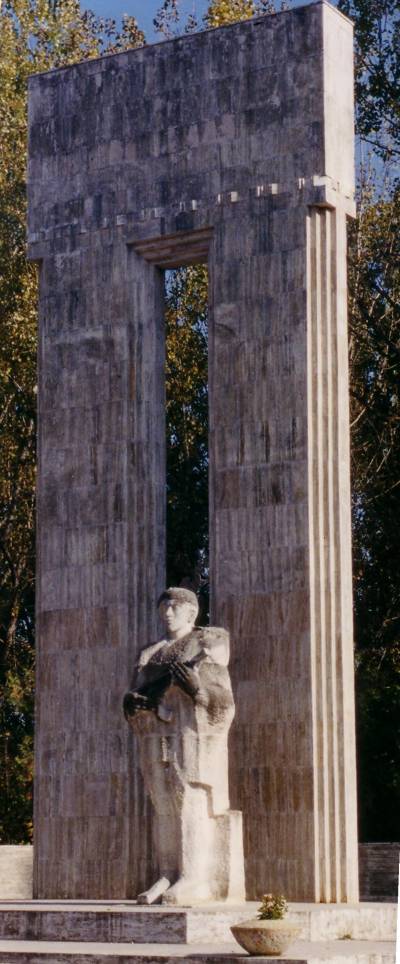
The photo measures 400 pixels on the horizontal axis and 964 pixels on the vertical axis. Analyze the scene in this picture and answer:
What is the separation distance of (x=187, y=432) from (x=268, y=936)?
16.1m

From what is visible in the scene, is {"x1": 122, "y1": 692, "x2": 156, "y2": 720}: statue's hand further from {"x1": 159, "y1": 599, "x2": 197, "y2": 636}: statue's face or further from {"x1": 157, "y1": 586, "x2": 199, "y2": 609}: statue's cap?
{"x1": 157, "y1": 586, "x2": 199, "y2": 609}: statue's cap

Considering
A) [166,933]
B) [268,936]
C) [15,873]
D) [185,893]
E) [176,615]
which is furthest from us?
[15,873]

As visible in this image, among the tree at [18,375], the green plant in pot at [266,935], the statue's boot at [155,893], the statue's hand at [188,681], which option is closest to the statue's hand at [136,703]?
the statue's hand at [188,681]

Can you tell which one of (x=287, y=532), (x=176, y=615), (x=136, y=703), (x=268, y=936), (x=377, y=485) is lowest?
(x=268, y=936)

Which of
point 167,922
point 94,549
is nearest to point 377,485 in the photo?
point 94,549

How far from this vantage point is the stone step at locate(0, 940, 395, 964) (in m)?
14.6

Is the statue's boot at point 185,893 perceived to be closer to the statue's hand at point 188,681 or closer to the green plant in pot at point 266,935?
the statue's hand at point 188,681

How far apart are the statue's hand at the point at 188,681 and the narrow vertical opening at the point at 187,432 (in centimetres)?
1125

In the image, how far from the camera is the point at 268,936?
14328 mm

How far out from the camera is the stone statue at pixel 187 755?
1694 cm

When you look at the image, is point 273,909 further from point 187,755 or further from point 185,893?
point 187,755

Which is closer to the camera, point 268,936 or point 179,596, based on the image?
point 268,936

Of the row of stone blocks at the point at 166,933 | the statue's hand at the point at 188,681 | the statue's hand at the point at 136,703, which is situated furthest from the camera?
the statue's hand at the point at 136,703

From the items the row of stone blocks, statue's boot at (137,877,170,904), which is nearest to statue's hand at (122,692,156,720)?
statue's boot at (137,877,170,904)
